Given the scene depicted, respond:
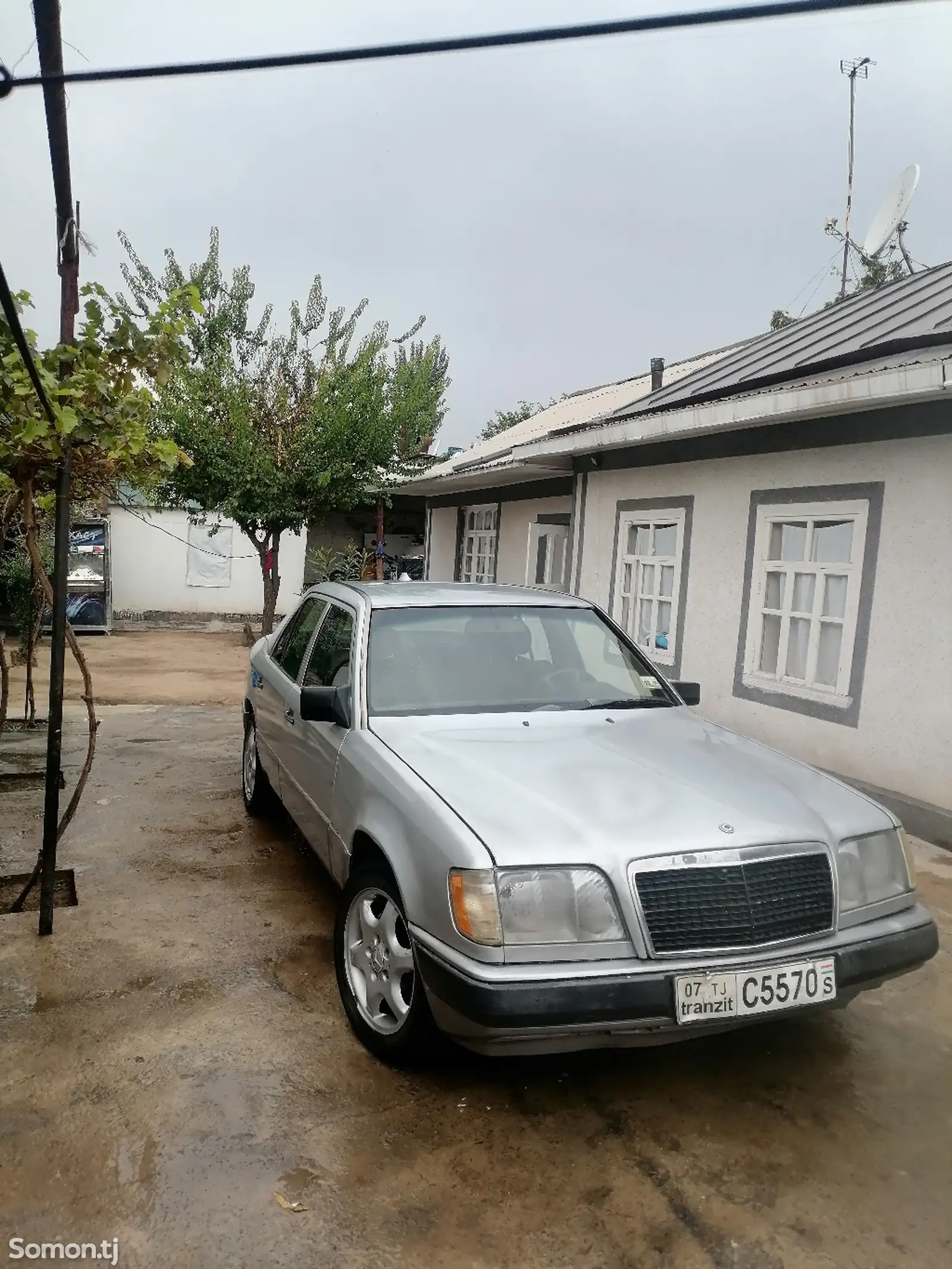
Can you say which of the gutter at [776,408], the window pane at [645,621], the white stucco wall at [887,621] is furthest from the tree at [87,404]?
the window pane at [645,621]

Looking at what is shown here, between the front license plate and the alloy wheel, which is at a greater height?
the front license plate

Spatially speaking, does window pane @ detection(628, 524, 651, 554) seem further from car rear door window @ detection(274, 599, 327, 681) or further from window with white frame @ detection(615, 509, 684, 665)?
car rear door window @ detection(274, 599, 327, 681)

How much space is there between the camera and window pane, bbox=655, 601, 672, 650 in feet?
28.6

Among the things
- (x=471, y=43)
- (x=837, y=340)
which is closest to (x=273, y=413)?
(x=837, y=340)

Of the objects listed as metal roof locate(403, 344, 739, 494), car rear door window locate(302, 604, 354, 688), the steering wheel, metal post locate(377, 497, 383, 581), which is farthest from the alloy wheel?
metal post locate(377, 497, 383, 581)

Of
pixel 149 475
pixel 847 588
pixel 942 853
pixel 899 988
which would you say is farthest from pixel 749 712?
pixel 149 475

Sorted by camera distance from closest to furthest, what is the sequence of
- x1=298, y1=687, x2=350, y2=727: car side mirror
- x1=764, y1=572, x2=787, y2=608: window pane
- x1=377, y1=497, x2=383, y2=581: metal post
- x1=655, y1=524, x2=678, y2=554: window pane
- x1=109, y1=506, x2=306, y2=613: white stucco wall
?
x1=298, y1=687, x2=350, y2=727: car side mirror, x1=764, y1=572, x2=787, y2=608: window pane, x1=655, y1=524, x2=678, y2=554: window pane, x1=377, y1=497, x2=383, y2=581: metal post, x1=109, y1=506, x2=306, y2=613: white stucco wall

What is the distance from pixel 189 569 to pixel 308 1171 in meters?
20.4

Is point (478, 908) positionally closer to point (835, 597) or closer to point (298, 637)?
point (298, 637)

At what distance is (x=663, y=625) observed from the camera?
8.87 m

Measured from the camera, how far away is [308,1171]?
2400mm

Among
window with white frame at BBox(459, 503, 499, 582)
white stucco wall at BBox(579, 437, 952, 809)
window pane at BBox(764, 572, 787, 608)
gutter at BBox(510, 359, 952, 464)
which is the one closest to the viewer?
gutter at BBox(510, 359, 952, 464)

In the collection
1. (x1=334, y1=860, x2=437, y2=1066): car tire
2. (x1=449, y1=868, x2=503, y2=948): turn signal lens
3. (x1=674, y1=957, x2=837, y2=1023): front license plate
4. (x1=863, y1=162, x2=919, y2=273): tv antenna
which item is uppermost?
(x1=863, y1=162, x2=919, y2=273): tv antenna

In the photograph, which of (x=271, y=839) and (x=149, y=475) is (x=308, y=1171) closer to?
(x=271, y=839)
